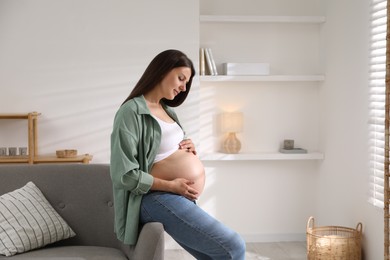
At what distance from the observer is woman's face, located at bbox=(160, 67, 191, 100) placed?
301 centimetres

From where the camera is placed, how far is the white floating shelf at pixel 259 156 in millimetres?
5199

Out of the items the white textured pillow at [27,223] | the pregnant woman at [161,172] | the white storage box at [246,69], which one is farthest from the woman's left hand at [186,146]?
the white storage box at [246,69]

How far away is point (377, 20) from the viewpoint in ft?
14.2

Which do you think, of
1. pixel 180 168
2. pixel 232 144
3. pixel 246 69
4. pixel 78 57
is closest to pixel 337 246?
pixel 232 144

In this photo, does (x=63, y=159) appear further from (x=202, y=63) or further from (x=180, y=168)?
(x=180, y=168)

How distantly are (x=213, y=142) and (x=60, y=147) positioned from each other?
122 cm

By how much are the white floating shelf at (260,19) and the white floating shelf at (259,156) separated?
103 cm

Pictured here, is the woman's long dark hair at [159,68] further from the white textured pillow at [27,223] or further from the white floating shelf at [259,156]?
the white floating shelf at [259,156]

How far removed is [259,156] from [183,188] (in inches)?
93.4

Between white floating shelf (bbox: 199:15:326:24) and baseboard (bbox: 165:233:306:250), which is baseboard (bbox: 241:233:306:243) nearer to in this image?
baseboard (bbox: 165:233:306:250)

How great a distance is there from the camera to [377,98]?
4305mm

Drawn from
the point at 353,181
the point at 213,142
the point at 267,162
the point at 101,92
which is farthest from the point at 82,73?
the point at 353,181

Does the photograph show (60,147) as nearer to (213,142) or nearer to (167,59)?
(213,142)

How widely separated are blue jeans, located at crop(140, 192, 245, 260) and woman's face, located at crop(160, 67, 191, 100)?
46 cm
